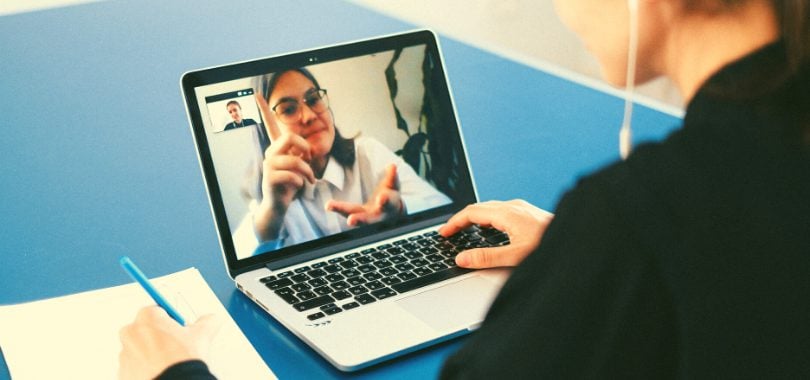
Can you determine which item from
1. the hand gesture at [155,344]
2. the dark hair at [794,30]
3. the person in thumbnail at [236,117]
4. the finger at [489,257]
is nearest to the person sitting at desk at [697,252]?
the dark hair at [794,30]

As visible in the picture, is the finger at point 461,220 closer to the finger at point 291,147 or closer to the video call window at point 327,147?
the video call window at point 327,147

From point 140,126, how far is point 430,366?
0.82 meters

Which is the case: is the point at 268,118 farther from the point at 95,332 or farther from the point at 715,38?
the point at 715,38

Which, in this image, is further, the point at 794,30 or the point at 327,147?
the point at 327,147

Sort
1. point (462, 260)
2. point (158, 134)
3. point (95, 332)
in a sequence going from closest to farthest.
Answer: point (95, 332) < point (462, 260) < point (158, 134)

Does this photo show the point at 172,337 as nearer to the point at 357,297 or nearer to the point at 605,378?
the point at 357,297

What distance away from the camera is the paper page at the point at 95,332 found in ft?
3.26

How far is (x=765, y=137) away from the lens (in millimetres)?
629

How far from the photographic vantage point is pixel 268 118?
119 centimetres

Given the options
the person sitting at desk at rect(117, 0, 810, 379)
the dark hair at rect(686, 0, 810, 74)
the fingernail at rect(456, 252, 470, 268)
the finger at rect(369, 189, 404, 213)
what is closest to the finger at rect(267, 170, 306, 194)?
the finger at rect(369, 189, 404, 213)

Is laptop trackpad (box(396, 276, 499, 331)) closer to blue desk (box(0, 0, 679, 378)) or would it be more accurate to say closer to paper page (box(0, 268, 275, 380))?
blue desk (box(0, 0, 679, 378))

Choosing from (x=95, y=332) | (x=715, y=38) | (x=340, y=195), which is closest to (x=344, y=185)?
(x=340, y=195)

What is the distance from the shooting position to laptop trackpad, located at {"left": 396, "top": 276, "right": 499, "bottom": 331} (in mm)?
1053

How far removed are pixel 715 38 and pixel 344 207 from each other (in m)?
0.62
